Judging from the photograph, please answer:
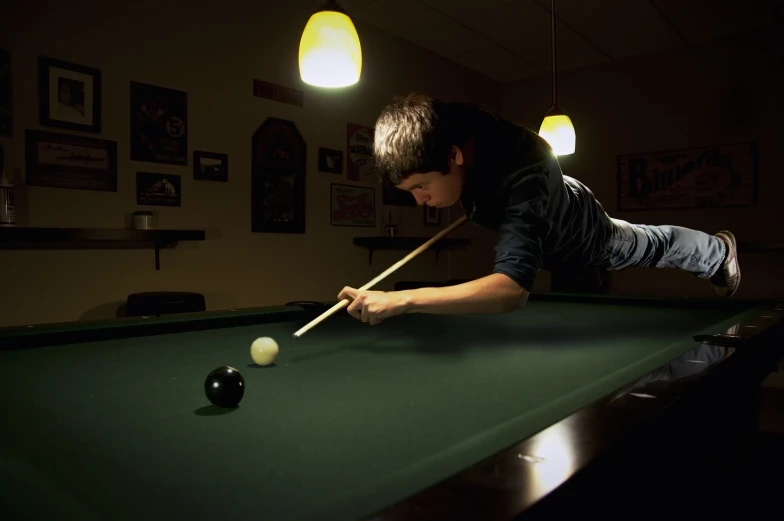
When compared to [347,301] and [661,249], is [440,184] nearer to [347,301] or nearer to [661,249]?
[347,301]

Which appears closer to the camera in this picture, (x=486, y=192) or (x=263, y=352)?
(x=263, y=352)

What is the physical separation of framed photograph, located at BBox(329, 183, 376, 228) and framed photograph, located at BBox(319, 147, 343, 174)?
125 millimetres

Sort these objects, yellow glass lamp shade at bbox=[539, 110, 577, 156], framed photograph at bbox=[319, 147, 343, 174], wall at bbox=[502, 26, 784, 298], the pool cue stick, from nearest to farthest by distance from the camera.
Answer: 1. the pool cue stick
2. yellow glass lamp shade at bbox=[539, 110, 577, 156]
3. framed photograph at bbox=[319, 147, 343, 174]
4. wall at bbox=[502, 26, 784, 298]

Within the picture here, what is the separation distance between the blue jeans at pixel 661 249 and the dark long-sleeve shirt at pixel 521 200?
19 cm

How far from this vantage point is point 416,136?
182 cm

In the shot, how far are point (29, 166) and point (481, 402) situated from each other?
2.87m

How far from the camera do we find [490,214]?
196 cm

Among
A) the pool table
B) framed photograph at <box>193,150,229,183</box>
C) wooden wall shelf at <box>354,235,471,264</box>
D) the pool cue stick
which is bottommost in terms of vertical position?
the pool table

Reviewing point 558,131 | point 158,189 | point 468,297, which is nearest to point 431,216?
point 558,131

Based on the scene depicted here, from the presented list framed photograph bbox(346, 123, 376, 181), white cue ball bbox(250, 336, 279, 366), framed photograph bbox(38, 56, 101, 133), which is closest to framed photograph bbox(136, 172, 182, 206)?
framed photograph bbox(38, 56, 101, 133)

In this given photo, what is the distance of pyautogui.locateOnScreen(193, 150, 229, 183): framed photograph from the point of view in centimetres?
362

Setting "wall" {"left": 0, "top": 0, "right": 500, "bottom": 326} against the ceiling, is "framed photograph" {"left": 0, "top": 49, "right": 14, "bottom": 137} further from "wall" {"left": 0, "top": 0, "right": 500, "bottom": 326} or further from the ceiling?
the ceiling

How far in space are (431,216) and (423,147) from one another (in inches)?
148

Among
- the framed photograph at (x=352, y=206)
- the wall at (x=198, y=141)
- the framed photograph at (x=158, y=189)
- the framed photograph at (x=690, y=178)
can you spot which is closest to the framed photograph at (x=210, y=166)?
the wall at (x=198, y=141)
